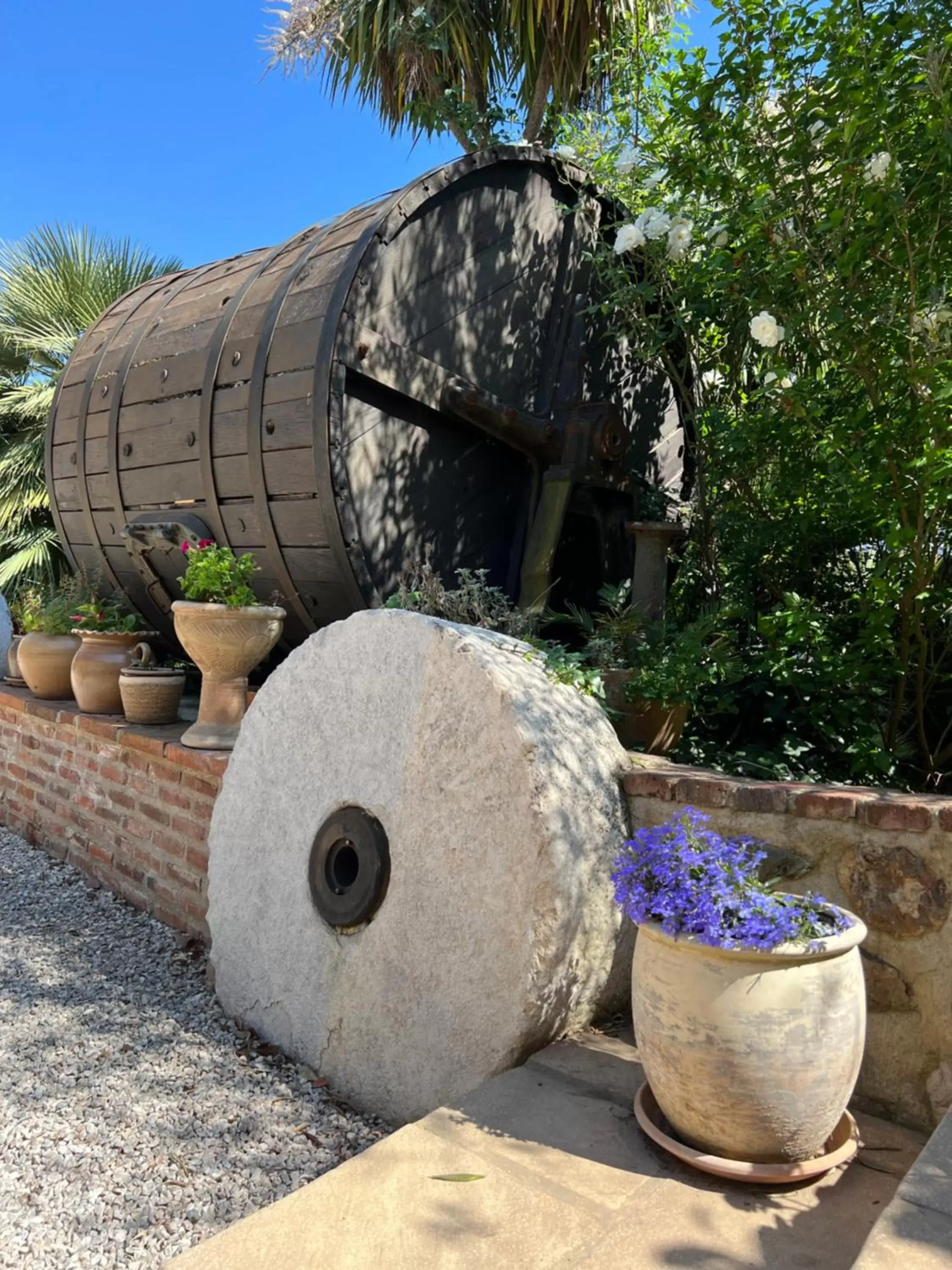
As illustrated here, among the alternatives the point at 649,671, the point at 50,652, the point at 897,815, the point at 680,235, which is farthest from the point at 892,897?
the point at 50,652

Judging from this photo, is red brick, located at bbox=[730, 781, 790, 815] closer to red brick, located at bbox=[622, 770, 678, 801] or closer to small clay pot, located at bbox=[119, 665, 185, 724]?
red brick, located at bbox=[622, 770, 678, 801]

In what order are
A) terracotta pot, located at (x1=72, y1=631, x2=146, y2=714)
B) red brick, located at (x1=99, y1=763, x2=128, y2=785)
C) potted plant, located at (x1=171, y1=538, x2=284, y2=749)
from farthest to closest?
1. terracotta pot, located at (x1=72, y1=631, x2=146, y2=714)
2. red brick, located at (x1=99, y1=763, x2=128, y2=785)
3. potted plant, located at (x1=171, y1=538, x2=284, y2=749)

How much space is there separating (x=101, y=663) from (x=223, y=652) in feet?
3.95

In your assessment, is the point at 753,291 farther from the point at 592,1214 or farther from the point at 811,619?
the point at 592,1214

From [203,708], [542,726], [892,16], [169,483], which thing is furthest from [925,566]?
[169,483]

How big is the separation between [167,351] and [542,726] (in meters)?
3.42

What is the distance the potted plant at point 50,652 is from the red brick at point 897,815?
14.0 ft

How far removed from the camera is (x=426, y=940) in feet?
8.73

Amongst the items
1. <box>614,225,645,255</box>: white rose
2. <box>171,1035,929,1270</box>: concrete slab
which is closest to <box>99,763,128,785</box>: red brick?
<box>171,1035,929,1270</box>: concrete slab

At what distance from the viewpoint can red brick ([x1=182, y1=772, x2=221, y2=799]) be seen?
3855 millimetres

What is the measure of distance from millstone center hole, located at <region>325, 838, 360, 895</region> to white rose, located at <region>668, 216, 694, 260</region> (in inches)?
113

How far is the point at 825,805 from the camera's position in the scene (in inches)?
97.8

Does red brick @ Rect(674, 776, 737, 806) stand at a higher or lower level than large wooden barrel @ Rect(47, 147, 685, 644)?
lower

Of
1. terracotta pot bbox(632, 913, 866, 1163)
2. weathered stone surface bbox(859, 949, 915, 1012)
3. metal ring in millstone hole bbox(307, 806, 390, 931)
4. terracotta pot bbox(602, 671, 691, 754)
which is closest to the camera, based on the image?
terracotta pot bbox(632, 913, 866, 1163)
